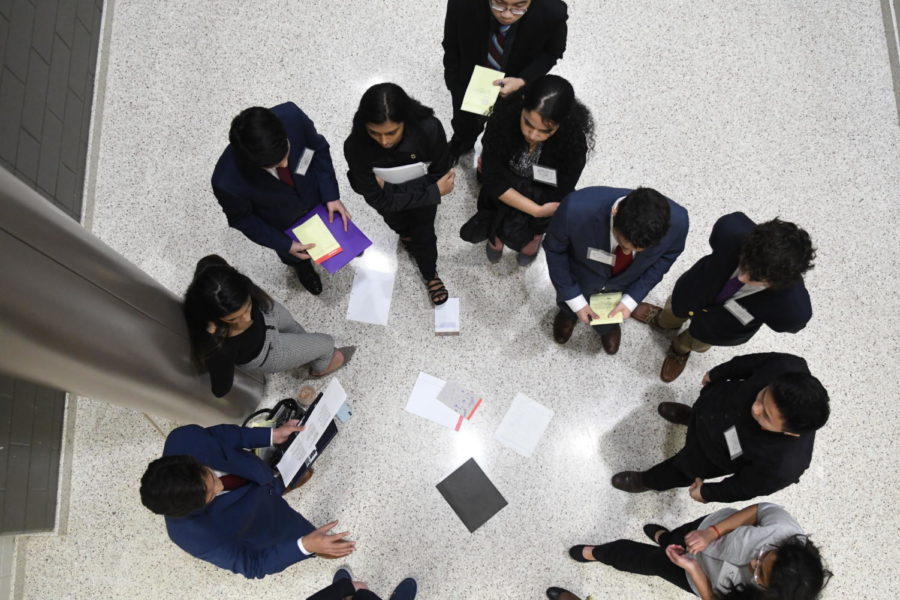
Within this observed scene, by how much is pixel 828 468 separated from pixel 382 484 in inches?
94.7

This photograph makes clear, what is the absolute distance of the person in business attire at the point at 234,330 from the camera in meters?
1.93

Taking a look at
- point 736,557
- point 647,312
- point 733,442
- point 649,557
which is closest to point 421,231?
point 647,312

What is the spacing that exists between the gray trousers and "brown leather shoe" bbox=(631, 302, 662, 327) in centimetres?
176

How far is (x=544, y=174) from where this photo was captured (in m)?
2.42

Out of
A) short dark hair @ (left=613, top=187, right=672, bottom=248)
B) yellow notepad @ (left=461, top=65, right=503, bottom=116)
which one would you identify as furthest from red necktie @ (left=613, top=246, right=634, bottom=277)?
yellow notepad @ (left=461, top=65, right=503, bottom=116)

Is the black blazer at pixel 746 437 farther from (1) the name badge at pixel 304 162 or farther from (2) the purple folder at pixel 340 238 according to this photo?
(1) the name badge at pixel 304 162

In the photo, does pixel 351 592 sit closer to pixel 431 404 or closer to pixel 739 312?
pixel 431 404

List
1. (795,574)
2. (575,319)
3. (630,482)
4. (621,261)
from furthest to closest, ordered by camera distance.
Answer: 1. (575,319)
2. (630,482)
3. (621,261)
4. (795,574)

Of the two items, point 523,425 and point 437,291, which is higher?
point 437,291

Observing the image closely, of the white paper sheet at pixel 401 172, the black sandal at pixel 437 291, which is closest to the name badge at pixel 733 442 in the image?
the black sandal at pixel 437 291

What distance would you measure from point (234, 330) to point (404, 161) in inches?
40.0

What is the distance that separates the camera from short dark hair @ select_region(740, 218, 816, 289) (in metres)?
1.91

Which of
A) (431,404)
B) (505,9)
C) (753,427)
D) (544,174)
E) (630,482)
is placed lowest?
(431,404)

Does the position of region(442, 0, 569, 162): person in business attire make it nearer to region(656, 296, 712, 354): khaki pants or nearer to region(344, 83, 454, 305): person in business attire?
region(344, 83, 454, 305): person in business attire
